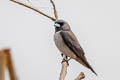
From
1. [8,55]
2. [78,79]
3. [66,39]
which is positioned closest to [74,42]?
[66,39]

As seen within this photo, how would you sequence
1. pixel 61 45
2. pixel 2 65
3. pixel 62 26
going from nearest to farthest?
pixel 2 65 → pixel 61 45 → pixel 62 26

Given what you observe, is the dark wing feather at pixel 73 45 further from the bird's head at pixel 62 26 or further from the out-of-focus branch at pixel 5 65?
the out-of-focus branch at pixel 5 65

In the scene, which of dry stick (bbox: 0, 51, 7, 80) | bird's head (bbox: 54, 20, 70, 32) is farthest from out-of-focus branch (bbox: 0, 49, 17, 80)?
bird's head (bbox: 54, 20, 70, 32)

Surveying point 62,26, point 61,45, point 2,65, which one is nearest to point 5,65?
point 2,65

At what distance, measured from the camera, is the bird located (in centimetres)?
556

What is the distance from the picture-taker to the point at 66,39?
5.80 m

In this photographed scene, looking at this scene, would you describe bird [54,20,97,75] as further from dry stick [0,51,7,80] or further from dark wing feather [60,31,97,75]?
dry stick [0,51,7,80]

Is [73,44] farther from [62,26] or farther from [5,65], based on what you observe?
[5,65]

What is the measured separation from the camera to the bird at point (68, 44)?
5559mm

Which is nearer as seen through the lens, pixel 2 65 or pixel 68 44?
pixel 2 65

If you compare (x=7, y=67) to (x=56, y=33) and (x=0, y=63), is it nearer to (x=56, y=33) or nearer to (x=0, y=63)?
(x=0, y=63)

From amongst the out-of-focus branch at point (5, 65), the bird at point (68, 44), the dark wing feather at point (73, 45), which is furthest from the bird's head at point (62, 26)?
the out-of-focus branch at point (5, 65)

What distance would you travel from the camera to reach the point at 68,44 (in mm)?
5750

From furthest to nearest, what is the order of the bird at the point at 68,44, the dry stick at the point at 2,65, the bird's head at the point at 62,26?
the bird's head at the point at 62,26, the bird at the point at 68,44, the dry stick at the point at 2,65
